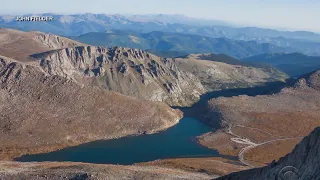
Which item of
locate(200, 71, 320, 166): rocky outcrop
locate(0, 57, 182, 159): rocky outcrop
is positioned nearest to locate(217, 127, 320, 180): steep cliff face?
locate(200, 71, 320, 166): rocky outcrop

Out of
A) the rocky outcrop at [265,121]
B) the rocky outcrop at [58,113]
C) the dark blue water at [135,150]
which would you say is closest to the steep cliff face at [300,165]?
the rocky outcrop at [265,121]

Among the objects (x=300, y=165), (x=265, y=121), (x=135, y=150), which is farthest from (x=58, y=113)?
(x=300, y=165)

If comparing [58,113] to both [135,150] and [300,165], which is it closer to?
[135,150]

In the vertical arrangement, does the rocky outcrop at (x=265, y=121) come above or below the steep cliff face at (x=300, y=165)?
below

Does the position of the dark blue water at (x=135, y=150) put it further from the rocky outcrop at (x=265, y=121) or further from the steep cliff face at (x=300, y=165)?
the steep cliff face at (x=300, y=165)

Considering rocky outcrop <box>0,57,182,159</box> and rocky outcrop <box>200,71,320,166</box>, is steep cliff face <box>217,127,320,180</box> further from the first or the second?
rocky outcrop <box>0,57,182,159</box>
